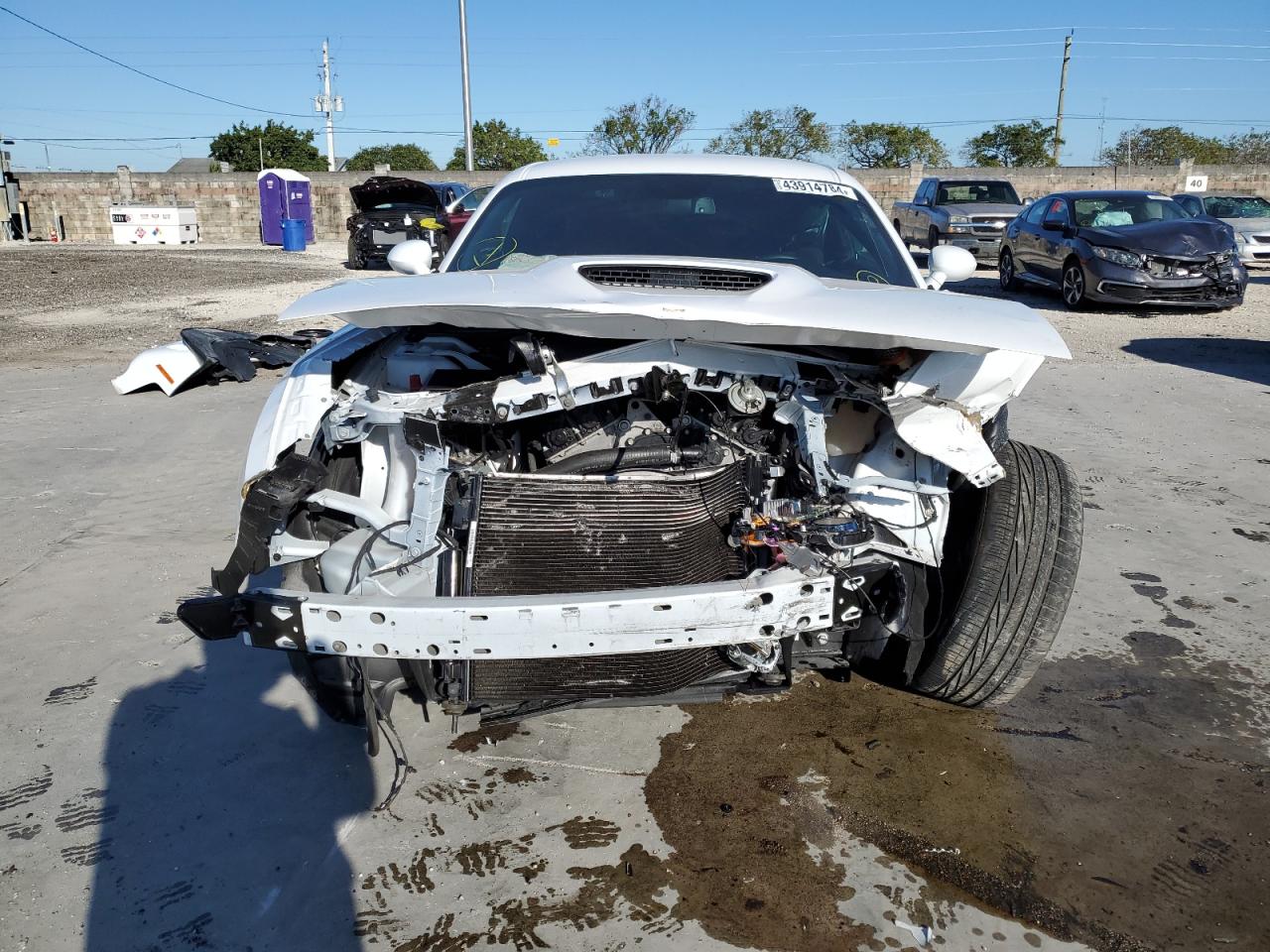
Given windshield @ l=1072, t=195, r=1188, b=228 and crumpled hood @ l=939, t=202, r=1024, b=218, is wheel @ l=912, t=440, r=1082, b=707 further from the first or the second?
crumpled hood @ l=939, t=202, r=1024, b=218

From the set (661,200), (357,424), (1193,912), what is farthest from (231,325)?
(1193,912)

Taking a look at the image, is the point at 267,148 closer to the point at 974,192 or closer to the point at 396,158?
the point at 396,158

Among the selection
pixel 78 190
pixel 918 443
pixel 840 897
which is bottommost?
pixel 840 897

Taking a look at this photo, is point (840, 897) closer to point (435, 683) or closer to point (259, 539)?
point (435, 683)

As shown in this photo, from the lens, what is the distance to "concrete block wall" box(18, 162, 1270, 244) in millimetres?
26938

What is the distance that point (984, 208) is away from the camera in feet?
55.5

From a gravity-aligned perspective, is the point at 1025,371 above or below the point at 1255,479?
above

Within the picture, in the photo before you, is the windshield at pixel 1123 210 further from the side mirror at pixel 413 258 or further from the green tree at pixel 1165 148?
the green tree at pixel 1165 148

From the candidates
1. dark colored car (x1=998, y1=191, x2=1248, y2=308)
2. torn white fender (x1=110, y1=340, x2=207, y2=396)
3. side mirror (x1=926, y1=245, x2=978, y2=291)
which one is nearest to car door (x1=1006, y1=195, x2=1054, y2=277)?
dark colored car (x1=998, y1=191, x2=1248, y2=308)

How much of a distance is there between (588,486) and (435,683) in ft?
2.31

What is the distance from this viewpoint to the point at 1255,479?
5.41m

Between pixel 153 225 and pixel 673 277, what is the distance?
95.5 ft

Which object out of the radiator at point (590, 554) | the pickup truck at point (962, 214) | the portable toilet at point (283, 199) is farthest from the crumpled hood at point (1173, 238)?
the portable toilet at point (283, 199)

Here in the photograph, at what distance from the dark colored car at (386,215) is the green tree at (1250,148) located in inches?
2092
